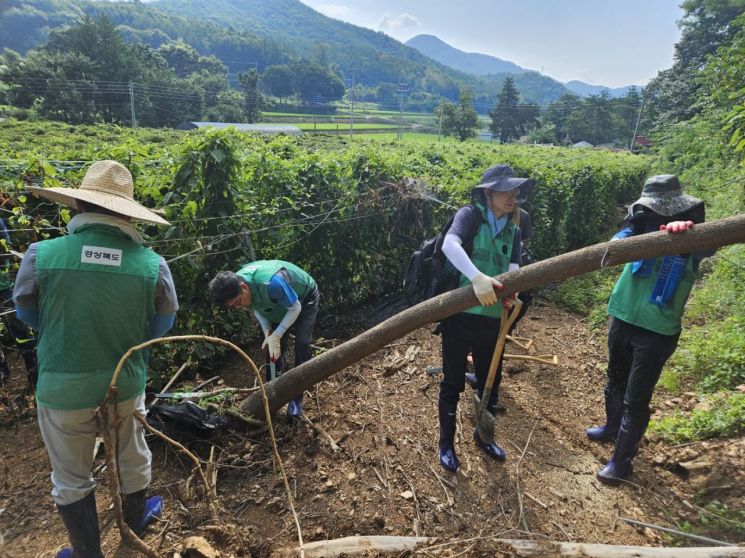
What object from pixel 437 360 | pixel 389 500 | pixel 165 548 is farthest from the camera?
pixel 437 360

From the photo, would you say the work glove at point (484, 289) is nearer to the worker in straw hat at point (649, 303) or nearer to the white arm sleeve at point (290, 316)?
the worker in straw hat at point (649, 303)

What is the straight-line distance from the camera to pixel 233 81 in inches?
5399

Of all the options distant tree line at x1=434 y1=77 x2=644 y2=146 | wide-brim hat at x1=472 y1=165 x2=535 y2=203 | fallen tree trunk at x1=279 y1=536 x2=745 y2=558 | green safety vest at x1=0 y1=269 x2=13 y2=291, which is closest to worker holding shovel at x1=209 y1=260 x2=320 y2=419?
fallen tree trunk at x1=279 y1=536 x2=745 y2=558

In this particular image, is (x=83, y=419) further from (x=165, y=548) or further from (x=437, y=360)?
(x=437, y=360)

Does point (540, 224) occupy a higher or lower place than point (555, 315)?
higher

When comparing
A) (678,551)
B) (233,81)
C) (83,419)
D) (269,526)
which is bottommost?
(269,526)

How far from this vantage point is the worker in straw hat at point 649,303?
2.88m

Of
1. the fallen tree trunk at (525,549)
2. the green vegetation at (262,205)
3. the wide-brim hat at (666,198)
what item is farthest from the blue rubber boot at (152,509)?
the wide-brim hat at (666,198)

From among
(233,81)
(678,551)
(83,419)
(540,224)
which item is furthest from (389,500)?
(233,81)

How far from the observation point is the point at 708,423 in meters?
3.62

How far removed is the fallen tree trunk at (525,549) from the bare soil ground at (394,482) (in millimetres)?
92

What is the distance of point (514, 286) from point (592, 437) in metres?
1.99

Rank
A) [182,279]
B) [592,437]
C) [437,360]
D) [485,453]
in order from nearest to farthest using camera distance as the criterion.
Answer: [485,453] < [592,437] < [182,279] < [437,360]

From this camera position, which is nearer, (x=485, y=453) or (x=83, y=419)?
(x=83, y=419)
